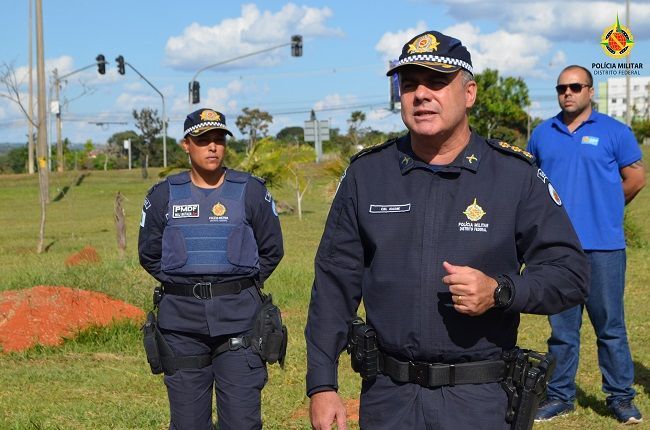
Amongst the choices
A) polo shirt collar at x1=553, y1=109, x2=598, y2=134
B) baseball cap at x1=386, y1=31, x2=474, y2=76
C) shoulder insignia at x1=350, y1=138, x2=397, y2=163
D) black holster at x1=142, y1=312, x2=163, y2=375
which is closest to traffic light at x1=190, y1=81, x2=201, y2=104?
polo shirt collar at x1=553, y1=109, x2=598, y2=134

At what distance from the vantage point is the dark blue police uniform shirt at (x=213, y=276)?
5.20 metres

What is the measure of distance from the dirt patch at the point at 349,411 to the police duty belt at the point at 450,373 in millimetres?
3408

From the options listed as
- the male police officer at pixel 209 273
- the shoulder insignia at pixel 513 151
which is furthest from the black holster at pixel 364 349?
the male police officer at pixel 209 273

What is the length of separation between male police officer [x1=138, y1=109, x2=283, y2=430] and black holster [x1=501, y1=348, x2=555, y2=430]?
2361 mm

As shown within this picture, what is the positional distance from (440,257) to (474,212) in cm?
18

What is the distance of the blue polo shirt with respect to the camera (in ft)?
19.6

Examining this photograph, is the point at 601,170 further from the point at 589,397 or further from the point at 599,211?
the point at 589,397

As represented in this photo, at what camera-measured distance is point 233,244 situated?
5.34 meters

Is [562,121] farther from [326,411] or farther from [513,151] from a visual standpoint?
[326,411]

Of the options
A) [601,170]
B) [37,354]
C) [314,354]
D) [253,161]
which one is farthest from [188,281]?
[253,161]

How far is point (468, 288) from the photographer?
2.72 m

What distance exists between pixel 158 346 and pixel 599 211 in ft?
9.29

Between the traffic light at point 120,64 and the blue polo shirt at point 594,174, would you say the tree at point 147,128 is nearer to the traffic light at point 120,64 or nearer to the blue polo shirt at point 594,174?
the traffic light at point 120,64

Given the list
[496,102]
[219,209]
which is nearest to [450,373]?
[219,209]
